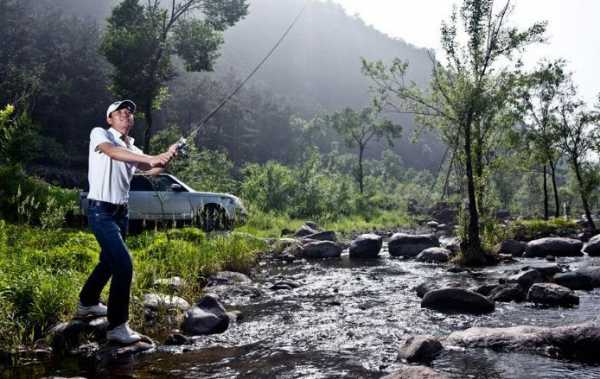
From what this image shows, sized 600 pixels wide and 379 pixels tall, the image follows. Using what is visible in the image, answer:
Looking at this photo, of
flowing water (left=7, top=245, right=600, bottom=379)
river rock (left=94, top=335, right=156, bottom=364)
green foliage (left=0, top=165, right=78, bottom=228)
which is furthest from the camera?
green foliage (left=0, top=165, right=78, bottom=228)

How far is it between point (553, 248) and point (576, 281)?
7188mm

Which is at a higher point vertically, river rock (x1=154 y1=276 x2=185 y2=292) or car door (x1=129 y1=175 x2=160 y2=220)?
car door (x1=129 y1=175 x2=160 y2=220)

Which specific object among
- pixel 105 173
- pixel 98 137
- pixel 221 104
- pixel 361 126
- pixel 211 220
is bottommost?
pixel 211 220

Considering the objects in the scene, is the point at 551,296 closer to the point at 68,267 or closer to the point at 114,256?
the point at 114,256

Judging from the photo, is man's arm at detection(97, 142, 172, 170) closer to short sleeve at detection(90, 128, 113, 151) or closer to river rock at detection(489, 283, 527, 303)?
short sleeve at detection(90, 128, 113, 151)

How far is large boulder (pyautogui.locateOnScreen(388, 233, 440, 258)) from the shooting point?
16.1 metres

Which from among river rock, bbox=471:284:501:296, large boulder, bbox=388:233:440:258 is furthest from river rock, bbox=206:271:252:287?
large boulder, bbox=388:233:440:258

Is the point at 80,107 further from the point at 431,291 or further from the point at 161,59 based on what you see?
the point at 431,291

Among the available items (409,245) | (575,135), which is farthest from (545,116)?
(409,245)

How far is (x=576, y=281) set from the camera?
31.2 feet

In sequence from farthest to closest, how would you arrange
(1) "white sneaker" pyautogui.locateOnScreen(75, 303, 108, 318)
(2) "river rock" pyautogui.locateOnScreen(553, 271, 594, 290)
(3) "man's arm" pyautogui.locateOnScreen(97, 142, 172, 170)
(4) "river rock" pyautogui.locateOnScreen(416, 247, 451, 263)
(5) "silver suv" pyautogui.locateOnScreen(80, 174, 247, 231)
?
(4) "river rock" pyautogui.locateOnScreen(416, 247, 451, 263) → (5) "silver suv" pyautogui.locateOnScreen(80, 174, 247, 231) → (2) "river rock" pyautogui.locateOnScreen(553, 271, 594, 290) → (1) "white sneaker" pyautogui.locateOnScreen(75, 303, 108, 318) → (3) "man's arm" pyautogui.locateOnScreen(97, 142, 172, 170)

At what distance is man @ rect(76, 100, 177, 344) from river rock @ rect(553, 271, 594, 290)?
8129mm

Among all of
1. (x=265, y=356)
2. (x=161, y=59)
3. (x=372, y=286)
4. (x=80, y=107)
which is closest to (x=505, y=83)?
(x=372, y=286)

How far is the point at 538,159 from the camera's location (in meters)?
30.0
